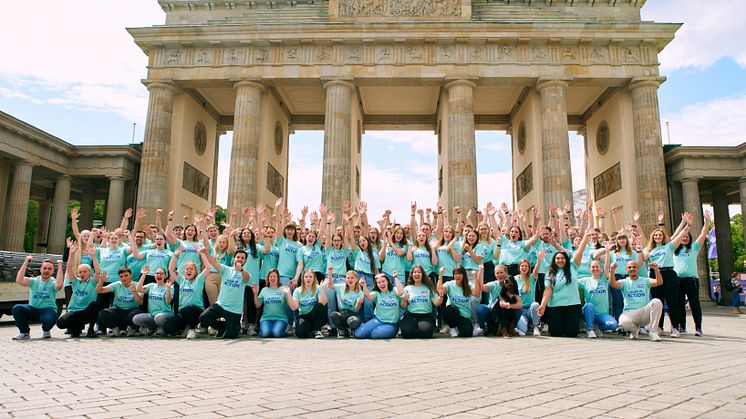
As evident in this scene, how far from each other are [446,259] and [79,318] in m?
7.85

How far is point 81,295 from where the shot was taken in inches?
396

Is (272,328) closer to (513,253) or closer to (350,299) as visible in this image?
(350,299)

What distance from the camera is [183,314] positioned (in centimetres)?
969

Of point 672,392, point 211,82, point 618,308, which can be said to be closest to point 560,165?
point 618,308

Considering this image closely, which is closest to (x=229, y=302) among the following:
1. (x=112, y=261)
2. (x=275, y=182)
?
(x=112, y=261)

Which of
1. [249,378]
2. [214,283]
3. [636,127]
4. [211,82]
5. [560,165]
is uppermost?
[211,82]

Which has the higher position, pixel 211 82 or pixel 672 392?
pixel 211 82

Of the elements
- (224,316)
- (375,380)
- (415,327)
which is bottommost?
(375,380)

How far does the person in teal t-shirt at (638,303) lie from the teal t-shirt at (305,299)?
6020 mm

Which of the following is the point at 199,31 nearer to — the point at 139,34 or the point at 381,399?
the point at 139,34

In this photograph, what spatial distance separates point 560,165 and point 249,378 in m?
24.6

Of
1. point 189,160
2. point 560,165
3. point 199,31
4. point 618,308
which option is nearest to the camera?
point 618,308

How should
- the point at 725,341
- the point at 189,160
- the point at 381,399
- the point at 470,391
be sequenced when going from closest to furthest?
the point at 381,399 → the point at 470,391 → the point at 725,341 → the point at 189,160

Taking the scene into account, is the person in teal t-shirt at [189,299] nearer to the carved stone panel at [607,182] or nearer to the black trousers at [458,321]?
the black trousers at [458,321]
